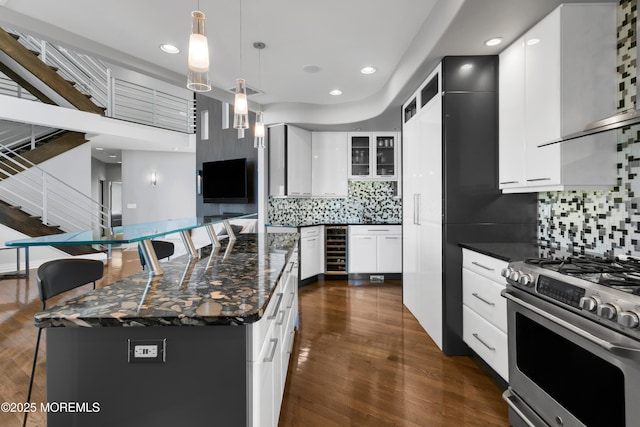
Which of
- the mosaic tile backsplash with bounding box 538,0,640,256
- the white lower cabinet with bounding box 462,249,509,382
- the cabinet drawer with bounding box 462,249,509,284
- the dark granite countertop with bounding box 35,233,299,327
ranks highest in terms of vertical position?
the mosaic tile backsplash with bounding box 538,0,640,256

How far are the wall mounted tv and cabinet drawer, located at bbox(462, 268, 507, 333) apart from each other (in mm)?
3748

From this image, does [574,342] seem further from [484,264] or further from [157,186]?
[157,186]

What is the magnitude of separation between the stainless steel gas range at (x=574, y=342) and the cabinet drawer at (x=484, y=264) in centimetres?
31

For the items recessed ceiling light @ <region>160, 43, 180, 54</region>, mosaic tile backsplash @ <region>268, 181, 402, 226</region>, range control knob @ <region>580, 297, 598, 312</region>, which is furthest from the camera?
mosaic tile backsplash @ <region>268, 181, 402, 226</region>

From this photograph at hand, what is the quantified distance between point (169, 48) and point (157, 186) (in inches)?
269

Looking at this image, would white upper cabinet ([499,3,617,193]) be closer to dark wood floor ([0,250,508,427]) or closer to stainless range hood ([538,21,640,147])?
stainless range hood ([538,21,640,147])

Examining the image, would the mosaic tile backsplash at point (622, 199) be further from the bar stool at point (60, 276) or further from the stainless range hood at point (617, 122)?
the bar stool at point (60, 276)

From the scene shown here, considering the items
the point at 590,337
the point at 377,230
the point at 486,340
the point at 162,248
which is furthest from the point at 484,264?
the point at 377,230

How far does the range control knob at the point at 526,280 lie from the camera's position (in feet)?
5.36

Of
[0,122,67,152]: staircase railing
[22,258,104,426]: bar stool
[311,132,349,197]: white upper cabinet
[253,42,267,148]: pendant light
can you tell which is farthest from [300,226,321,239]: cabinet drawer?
[0,122,67,152]: staircase railing

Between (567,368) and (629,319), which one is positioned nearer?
(629,319)

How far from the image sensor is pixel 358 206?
5965 mm

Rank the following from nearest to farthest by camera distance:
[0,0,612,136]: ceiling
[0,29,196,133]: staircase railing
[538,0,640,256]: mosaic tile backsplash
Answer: [538,0,640,256]: mosaic tile backsplash, [0,0,612,136]: ceiling, [0,29,196,133]: staircase railing

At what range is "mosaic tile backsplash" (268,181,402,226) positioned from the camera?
5906mm
